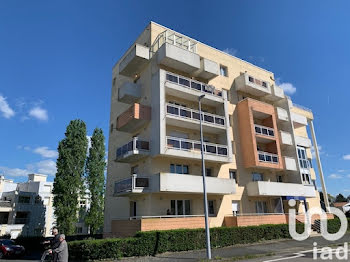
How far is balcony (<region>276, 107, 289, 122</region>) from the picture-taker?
91.2ft

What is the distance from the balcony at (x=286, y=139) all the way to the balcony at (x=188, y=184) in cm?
1018

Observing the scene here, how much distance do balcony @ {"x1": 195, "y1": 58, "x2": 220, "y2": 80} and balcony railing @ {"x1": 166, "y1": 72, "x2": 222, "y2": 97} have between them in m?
1.47

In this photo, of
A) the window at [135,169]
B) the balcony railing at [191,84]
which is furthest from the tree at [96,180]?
the balcony railing at [191,84]

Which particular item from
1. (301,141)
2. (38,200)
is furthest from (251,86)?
(38,200)

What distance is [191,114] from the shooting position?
2058 centimetres

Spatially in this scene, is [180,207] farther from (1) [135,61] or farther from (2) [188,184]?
(1) [135,61]

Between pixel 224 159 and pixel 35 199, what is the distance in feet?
129

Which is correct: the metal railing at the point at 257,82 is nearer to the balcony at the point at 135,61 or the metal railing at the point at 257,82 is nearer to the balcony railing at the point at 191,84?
the balcony railing at the point at 191,84

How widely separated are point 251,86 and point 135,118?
45.6ft

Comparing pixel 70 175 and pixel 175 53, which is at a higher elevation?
pixel 175 53

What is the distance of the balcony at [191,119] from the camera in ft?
64.5

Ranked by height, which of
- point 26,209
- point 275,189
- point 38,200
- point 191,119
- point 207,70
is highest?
point 207,70

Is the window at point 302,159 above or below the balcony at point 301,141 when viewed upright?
below

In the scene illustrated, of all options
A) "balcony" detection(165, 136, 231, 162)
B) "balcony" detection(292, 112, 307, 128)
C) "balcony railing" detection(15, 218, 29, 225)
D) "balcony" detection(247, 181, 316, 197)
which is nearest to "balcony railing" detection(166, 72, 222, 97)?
"balcony" detection(165, 136, 231, 162)
